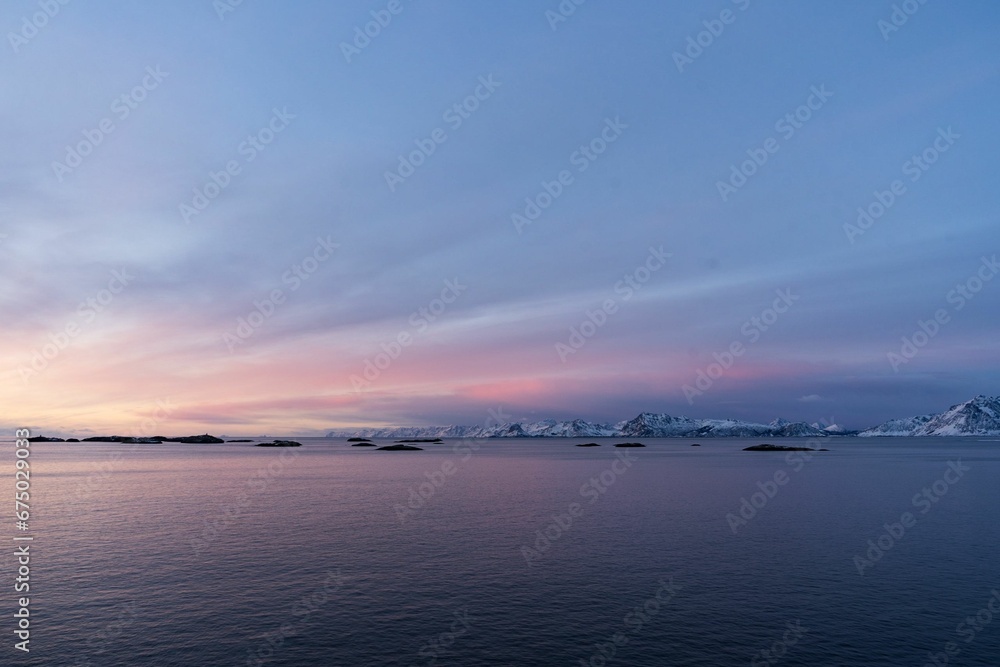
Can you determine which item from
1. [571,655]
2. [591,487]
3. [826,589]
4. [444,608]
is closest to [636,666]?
[571,655]

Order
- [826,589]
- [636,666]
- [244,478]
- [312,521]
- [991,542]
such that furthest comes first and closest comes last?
[244,478]
[312,521]
[991,542]
[826,589]
[636,666]

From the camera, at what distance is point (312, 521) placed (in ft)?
199

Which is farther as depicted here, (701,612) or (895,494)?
(895,494)

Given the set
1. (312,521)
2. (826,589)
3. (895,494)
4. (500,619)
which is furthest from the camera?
(895,494)

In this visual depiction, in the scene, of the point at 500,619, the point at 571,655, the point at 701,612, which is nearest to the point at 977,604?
the point at 701,612

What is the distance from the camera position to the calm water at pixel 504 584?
2739 centimetres

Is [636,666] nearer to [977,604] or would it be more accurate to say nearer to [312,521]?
[977,604]

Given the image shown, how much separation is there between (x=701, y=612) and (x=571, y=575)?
9679mm

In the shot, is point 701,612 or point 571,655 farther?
point 701,612

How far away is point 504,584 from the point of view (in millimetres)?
37188

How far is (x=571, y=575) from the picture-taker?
130 feet

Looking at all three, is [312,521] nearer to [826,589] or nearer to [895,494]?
[826,589]

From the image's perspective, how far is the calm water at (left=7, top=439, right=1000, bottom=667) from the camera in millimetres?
27391

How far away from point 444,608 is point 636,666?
1156 centimetres
